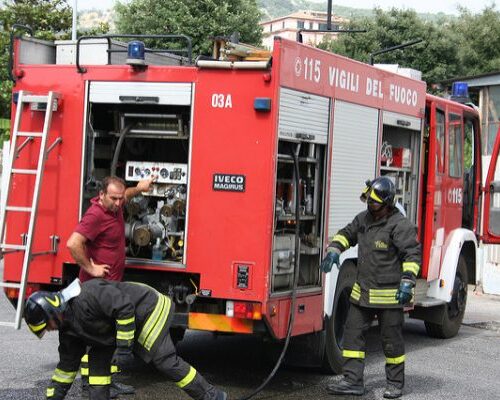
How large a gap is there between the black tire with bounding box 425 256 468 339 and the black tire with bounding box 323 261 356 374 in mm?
2386

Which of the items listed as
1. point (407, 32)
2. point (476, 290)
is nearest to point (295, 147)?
point (476, 290)

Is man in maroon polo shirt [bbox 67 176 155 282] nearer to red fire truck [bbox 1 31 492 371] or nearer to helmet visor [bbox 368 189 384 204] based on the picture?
red fire truck [bbox 1 31 492 371]

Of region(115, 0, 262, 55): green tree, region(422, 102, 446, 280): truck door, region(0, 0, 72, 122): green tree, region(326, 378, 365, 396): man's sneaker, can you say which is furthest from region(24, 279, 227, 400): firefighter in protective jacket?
region(115, 0, 262, 55): green tree

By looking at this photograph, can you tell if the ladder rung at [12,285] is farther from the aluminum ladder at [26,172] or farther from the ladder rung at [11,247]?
the ladder rung at [11,247]

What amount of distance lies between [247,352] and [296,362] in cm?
127

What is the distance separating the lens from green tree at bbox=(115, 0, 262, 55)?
31625 millimetres

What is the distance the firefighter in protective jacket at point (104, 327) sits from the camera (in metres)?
5.88

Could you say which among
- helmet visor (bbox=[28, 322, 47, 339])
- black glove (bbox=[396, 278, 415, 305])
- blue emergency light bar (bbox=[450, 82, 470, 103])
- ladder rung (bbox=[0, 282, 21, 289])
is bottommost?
helmet visor (bbox=[28, 322, 47, 339])

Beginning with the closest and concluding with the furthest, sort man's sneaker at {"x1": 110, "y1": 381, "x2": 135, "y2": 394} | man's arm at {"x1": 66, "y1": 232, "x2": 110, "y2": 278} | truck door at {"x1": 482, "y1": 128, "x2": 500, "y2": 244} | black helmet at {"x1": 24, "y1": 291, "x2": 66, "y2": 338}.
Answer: black helmet at {"x1": 24, "y1": 291, "x2": 66, "y2": 338}, man's arm at {"x1": 66, "y1": 232, "x2": 110, "y2": 278}, man's sneaker at {"x1": 110, "y1": 381, "x2": 135, "y2": 394}, truck door at {"x1": 482, "y1": 128, "x2": 500, "y2": 244}

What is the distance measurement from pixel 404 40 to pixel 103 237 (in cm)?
3288

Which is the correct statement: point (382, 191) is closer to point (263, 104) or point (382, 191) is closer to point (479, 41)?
point (263, 104)

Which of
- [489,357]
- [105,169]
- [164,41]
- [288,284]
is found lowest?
[489,357]

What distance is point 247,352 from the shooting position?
30.7 ft

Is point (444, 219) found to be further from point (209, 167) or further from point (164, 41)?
point (164, 41)
